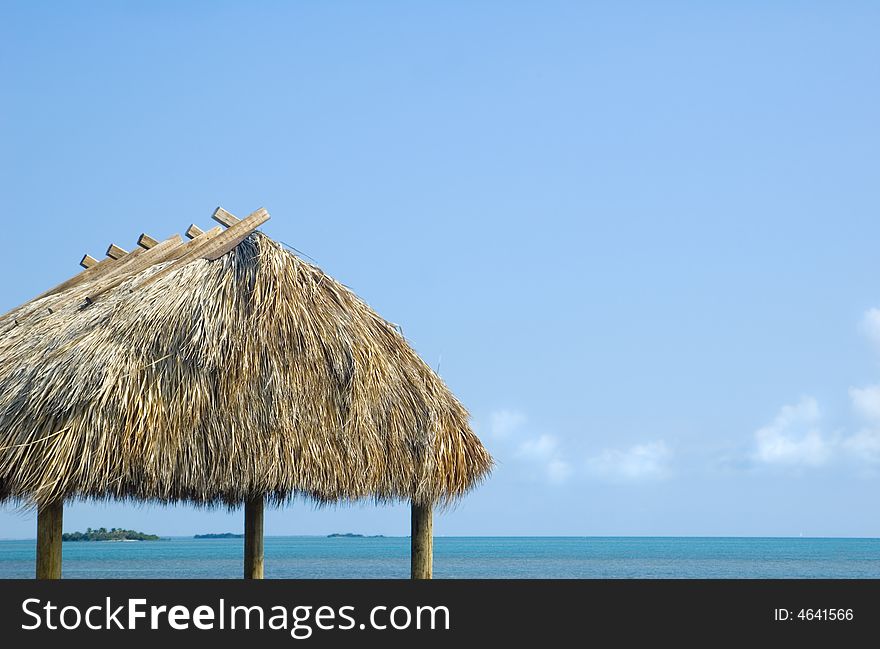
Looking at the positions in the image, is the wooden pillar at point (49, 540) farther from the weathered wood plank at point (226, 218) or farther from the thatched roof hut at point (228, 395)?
the weathered wood plank at point (226, 218)

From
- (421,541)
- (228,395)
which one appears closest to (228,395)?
(228,395)

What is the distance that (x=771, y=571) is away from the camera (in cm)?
4244

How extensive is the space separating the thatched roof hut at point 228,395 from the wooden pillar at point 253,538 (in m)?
1.24

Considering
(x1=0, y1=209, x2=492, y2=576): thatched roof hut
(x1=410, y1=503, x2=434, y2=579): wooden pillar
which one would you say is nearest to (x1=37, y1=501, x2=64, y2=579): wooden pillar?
(x1=0, y1=209, x2=492, y2=576): thatched roof hut

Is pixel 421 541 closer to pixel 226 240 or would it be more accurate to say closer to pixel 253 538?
pixel 253 538

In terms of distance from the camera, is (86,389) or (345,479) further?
(345,479)

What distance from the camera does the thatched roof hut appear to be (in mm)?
6758

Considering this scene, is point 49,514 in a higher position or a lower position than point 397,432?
lower

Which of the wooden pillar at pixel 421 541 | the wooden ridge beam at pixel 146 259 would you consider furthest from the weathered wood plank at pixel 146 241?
the wooden pillar at pixel 421 541
